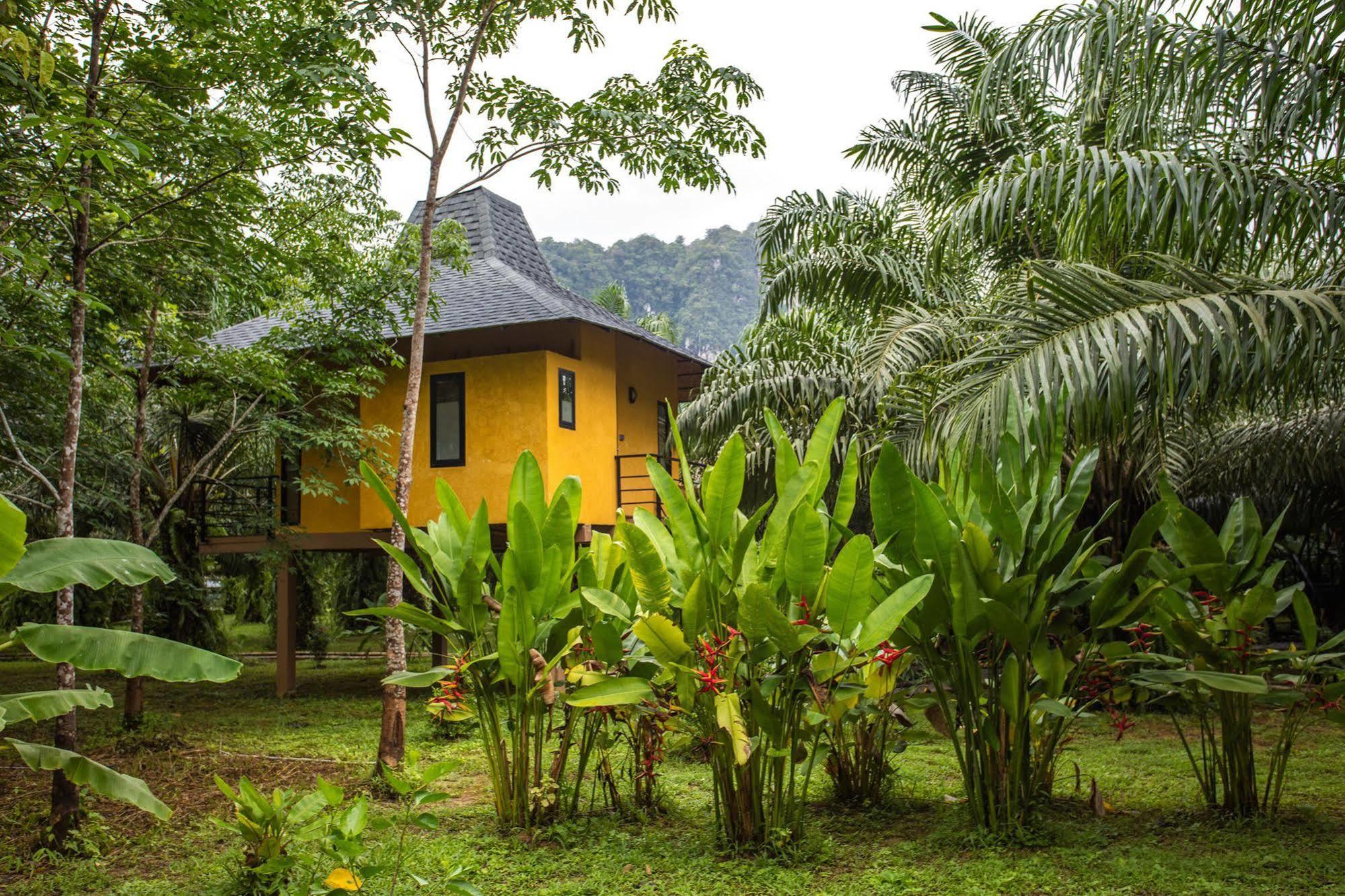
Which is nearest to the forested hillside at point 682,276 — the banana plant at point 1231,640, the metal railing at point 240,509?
the metal railing at point 240,509

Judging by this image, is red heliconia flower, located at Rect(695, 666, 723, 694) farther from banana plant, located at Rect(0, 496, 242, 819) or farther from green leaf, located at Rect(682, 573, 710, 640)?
banana plant, located at Rect(0, 496, 242, 819)

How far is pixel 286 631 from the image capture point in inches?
546

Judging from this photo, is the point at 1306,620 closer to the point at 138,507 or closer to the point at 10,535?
the point at 10,535

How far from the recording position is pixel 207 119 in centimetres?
627

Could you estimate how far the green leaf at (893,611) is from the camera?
146 inches

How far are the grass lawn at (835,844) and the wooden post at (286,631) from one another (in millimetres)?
5785

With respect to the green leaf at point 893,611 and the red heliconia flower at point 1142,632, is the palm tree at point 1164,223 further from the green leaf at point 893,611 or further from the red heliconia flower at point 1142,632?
Answer: the green leaf at point 893,611

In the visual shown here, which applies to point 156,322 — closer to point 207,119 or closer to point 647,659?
point 207,119

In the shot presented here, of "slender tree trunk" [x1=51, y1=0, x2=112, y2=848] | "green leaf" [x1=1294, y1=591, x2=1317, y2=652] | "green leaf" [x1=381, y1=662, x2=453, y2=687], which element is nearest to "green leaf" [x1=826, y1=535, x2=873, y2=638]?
"green leaf" [x1=381, y1=662, x2=453, y2=687]

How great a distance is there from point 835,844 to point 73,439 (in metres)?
4.62

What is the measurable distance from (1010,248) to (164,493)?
31.9 ft

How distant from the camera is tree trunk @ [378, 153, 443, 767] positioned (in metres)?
6.71

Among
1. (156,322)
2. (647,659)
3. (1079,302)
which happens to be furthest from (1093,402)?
(156,322)

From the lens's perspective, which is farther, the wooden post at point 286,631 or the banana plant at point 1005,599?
the wooden post at point 286,631
